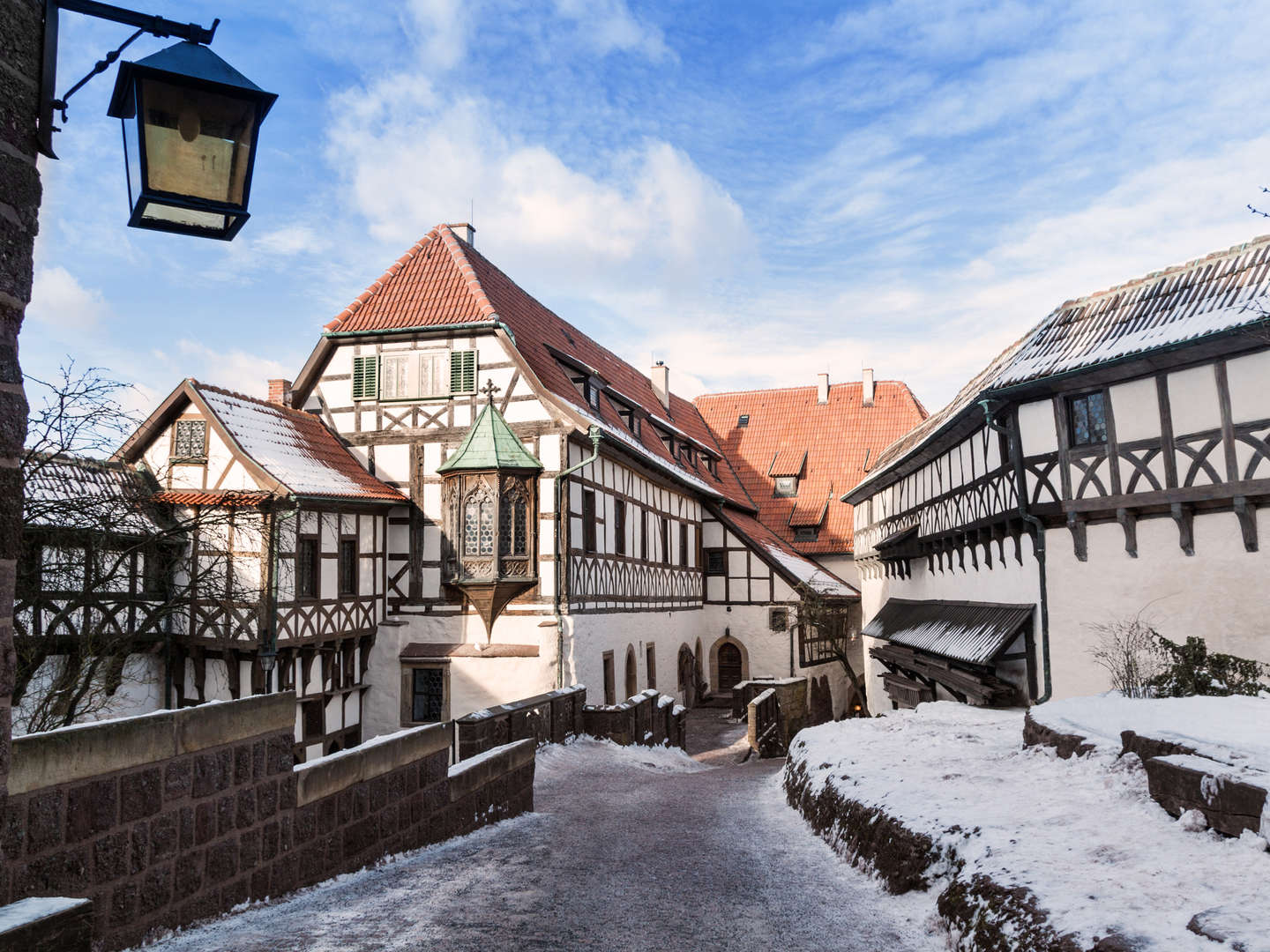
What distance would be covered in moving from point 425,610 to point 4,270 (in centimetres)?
1807

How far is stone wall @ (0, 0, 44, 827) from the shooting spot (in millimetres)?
3018

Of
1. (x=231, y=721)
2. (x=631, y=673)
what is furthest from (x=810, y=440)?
(x=231, y=721)

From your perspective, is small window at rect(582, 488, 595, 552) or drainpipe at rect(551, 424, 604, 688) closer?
drainpipe at rect(551, 424, 604, 688)

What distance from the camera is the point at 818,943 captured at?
17.2ft

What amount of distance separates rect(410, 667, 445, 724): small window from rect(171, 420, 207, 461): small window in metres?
5.96

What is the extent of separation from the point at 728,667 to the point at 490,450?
16.0 meters

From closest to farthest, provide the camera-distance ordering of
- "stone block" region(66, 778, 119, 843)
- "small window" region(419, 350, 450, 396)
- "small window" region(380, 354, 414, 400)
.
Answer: "stone block" region(66, 778, 119, 843) → "small window" region(419, 350, 450, 396) → "small window" region(380, 354, 414, 400)

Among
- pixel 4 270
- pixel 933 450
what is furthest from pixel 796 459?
pixel 4 270

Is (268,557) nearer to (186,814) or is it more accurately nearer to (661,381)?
(186,814)

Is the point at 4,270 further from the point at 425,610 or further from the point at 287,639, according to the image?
the point at 425,610

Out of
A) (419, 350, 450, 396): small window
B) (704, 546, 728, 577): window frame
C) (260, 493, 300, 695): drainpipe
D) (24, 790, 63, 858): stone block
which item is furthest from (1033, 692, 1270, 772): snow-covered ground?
(704, 546, 728, 577): window frame

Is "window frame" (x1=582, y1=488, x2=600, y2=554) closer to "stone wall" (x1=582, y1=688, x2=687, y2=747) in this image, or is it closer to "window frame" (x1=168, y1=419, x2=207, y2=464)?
"stone wall" (x1=582, y1=688, x2=687, y2=747)

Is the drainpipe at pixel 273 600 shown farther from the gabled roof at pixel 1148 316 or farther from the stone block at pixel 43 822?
the stone block at pixel 43 822

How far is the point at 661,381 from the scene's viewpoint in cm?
3822
